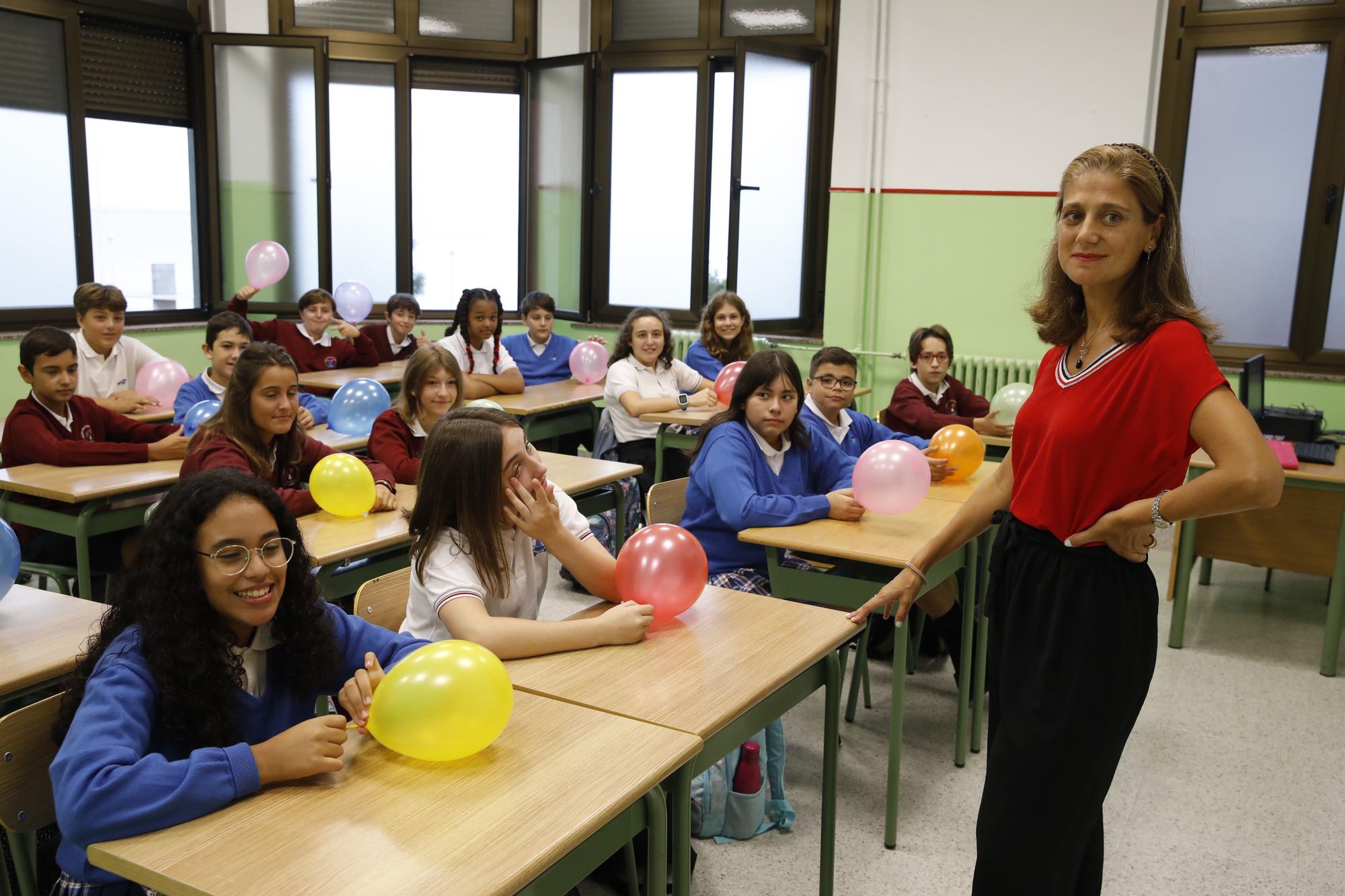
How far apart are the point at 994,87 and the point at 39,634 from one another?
17.8 feet

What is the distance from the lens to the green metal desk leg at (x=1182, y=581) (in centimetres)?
371

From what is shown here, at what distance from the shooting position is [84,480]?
10.1ft

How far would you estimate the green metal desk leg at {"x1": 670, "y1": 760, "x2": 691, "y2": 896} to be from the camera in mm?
1478

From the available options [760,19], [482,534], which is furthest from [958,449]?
[760,19]

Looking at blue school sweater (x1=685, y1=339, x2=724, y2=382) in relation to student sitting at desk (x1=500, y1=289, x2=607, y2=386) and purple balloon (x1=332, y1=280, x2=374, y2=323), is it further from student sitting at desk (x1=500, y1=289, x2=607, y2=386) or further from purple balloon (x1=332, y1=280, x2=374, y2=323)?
purple balloon (x1=332, y1=280, x2=374, y2=323)

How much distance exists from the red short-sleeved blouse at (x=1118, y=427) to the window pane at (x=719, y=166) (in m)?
5.15

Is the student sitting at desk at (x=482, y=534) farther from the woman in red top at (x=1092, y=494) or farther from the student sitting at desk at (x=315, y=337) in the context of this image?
the student sitting at desk at (x=315, y=337)

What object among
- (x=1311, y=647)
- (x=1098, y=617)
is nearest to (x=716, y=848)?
(x=1098, y=617)

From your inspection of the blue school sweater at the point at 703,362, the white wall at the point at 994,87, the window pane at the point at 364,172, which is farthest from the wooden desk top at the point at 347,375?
the white wall at the point at 994,87

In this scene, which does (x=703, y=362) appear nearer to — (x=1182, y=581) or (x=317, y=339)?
(x=317, y=339)

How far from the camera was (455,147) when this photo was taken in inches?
289

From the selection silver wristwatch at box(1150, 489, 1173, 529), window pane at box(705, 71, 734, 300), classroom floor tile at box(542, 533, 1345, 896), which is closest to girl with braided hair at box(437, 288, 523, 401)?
window pane at box(705, 71, 734, 300)

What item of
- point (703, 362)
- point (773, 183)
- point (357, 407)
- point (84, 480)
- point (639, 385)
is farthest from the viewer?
point (773, 183)

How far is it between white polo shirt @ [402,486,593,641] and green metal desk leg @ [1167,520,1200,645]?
258 centimetres
